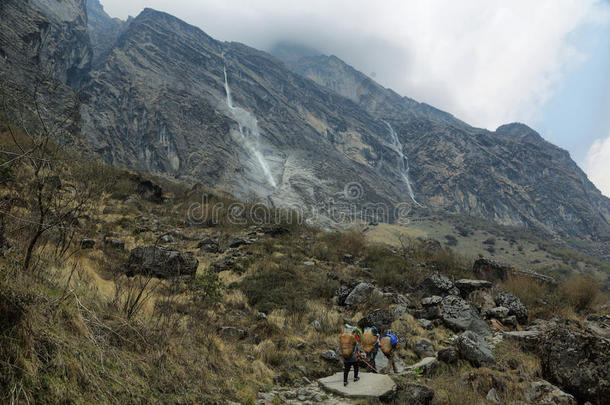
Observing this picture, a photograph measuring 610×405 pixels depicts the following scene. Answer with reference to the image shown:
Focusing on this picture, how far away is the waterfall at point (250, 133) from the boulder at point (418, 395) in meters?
80.5

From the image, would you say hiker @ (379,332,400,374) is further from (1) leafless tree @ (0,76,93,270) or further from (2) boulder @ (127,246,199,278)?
(2) boulder @ (127,246,199,278)

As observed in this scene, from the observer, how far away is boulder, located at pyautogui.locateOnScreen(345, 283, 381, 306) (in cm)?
1131

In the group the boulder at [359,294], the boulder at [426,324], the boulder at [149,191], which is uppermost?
the boulder at [149,191]

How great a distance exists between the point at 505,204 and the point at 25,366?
6416 inches

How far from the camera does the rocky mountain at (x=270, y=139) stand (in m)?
81.2

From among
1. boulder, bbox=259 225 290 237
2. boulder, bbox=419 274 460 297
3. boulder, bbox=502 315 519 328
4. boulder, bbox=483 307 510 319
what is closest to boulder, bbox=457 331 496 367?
boulder, bbox=502 315 519 328

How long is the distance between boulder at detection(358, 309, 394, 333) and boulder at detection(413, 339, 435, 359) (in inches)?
43.4

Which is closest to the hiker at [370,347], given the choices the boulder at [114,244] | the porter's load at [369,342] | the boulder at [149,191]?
the porter's load at [369,342]

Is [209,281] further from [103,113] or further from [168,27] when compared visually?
[168,27]

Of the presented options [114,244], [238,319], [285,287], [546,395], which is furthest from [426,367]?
[114,244]

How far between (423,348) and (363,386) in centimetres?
320

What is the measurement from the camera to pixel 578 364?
5.69m

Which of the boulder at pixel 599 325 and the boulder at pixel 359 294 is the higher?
the boulder at pixel 599 325

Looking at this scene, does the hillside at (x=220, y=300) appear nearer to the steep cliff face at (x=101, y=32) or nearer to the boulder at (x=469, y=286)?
the boulder at (x=469, y=286)
